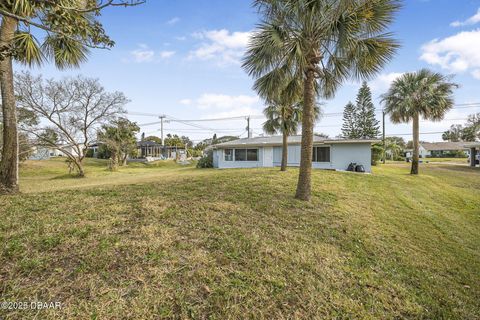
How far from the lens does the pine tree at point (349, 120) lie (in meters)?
44.1

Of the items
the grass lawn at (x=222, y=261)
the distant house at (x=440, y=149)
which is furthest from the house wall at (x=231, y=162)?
the distant house at (x=440, y=149)

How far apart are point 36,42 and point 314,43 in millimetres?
6715

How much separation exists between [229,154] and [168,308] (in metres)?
20.3

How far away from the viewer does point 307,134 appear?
20.4 feet

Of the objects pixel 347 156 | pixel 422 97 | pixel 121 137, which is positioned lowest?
pixel 347 156

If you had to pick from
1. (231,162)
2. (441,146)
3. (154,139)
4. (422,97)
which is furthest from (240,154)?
Result: (441,146)

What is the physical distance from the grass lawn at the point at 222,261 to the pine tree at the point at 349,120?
4258 cm

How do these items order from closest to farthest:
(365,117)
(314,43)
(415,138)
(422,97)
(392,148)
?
(314,43) < (422,97) < (415,138) < (392,148) < (365,117)

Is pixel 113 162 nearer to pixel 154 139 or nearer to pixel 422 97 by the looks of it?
pixel 422 97

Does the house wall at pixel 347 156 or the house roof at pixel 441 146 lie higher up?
the house roof at pixel 441 146

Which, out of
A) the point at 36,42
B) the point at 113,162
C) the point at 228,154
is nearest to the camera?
the point at 36,42

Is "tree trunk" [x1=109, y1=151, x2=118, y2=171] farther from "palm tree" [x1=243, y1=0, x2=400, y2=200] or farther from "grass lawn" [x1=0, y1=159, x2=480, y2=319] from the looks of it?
"palm tree" [x1=243, y1=0, x2=400, y2=200]

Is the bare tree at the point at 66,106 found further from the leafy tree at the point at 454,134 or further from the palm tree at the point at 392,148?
the leafy tree at the point at 454,134

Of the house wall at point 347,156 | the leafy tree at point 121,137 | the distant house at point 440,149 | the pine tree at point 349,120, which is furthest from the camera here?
the distant house at point 440,149
